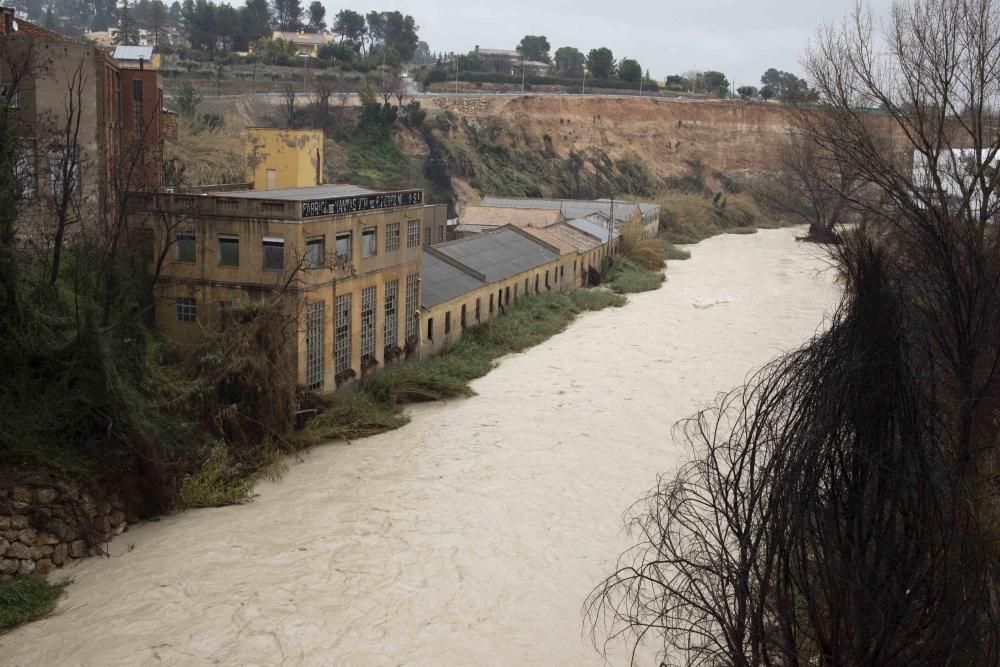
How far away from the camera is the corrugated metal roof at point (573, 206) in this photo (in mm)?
60031

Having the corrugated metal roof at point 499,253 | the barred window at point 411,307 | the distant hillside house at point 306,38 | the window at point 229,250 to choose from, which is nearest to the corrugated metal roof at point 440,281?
the barred window at point 411,307

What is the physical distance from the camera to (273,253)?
25047mm

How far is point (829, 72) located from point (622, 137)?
81.7 metres

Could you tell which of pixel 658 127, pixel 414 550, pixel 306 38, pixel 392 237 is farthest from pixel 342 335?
pixel 306 38

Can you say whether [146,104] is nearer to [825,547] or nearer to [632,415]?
[632,415]

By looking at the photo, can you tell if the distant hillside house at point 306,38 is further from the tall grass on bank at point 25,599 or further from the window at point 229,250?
the tall grass on bank at point 25,599

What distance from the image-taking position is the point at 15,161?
65.6 feet

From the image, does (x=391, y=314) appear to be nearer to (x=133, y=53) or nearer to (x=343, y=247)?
(x=343, y=247)

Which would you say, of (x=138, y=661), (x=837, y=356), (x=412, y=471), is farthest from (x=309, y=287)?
(x=837, y=356)

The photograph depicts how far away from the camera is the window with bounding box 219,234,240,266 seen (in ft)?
83.2

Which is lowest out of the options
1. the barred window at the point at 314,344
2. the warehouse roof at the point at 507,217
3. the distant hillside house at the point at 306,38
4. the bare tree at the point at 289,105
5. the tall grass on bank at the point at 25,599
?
the tall grass on bank at the point at 25,599

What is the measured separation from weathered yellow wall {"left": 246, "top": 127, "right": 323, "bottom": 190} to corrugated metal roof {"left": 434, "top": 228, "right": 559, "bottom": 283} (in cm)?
681

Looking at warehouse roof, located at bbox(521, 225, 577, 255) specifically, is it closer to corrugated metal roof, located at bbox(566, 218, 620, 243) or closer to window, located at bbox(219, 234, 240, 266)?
corrugated metal roof, located at bbox(566, 218, 620, 243)

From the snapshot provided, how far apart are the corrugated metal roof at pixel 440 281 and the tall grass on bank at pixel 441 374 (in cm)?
152
